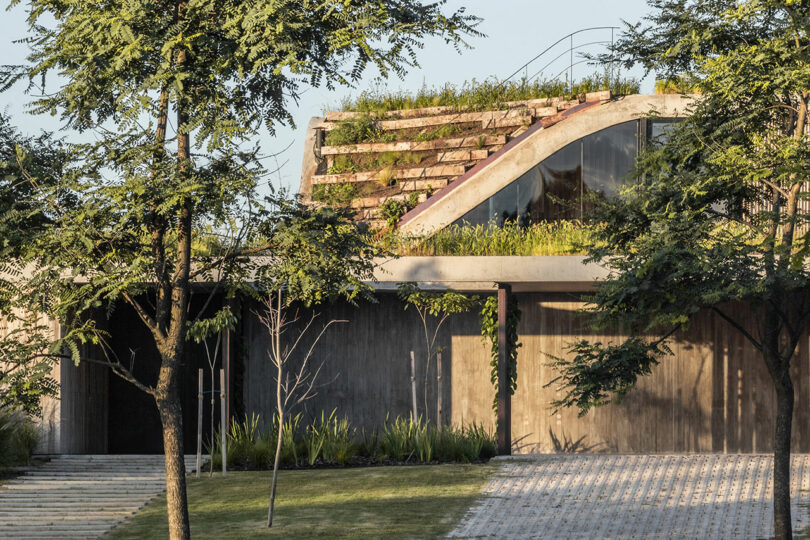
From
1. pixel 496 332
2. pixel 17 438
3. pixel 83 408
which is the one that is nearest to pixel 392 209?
pixel 496 332

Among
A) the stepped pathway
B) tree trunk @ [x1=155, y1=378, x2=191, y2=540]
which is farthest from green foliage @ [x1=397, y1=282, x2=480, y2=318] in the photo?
tree trunk @ [x1=155, y1=378, x2=191, y2=540]

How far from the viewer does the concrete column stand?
616 inches

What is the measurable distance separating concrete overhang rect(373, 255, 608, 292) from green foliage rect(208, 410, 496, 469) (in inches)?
87.7

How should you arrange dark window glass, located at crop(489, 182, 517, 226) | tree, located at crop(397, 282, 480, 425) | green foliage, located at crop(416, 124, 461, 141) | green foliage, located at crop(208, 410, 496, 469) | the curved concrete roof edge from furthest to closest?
1. green foliage, located at crop(416, 124, 461, 141)
2. dark window glass, located at crop(489, 182, 517, 226)
3. the curved concrete roof edge
4. tree, located at crop(397, 282, 480, 425)
5. green foliage, located at crop(208, 410, 496, 469)

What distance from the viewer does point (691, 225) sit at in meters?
10.9

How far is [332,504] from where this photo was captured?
12414 millimetres

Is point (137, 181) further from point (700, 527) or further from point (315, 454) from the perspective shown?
point (315, 454)

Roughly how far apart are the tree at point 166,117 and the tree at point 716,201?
3160 millimetres

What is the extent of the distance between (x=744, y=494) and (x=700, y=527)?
1861 millimetres

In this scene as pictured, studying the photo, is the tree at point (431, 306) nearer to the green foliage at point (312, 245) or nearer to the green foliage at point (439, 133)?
the green foliage at point (312, 245)

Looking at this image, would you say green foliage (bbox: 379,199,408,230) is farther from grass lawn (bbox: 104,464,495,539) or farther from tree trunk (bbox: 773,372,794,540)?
tree trunk (bbox: 773,372,794,540)

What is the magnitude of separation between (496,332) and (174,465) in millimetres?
8196

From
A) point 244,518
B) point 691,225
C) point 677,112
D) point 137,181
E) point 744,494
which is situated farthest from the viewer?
point 677,112

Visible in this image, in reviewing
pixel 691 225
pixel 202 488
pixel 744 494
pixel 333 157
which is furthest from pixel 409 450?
pixel 333 157
